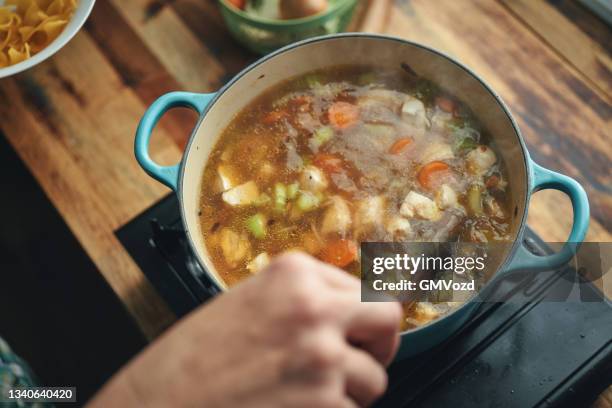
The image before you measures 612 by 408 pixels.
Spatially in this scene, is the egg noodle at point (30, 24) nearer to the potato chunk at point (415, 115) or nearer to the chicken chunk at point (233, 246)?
the chicken chunk at point (233, 246)

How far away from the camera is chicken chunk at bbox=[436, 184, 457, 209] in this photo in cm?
102

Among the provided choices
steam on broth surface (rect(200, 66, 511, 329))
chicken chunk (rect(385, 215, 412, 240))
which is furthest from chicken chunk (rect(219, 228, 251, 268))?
chicken chunk (rect(385, 215, 412, 240))

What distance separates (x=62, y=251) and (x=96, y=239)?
1.42ft

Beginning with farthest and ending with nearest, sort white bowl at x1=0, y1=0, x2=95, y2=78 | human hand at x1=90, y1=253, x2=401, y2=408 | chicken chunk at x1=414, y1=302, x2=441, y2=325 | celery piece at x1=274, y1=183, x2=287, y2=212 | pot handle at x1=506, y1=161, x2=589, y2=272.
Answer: white bowl at x1=0, y1=0, x2=95, y2=78
celery piece at x1=274, y1=183, x2=287, y2=212
chicken chunk at x1=414, y1=302, x2=441, y2=325
pot handle at x1=506, y1=161, x2=589, y2=272
human hand at x1=90, y1=253, x2=401, y2=408

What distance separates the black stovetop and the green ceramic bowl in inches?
21.0

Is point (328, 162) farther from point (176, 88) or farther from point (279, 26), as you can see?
point (176, 88)

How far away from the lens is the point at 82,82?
1.39 metres

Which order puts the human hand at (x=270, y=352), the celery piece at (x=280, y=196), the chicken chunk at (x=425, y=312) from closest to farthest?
the human hand at (x=270, y=352)
the chicken chunk at (x=425, y=312)
the celery piece at (x=280, y=196)

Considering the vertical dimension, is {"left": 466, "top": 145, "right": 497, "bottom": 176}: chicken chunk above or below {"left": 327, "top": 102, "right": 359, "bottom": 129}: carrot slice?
above

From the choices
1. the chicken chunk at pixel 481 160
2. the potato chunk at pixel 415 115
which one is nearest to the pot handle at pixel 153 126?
the potato chunk at pixel 415 115

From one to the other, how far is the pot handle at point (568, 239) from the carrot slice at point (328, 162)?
33 cm

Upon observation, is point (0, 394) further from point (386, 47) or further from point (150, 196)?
point (386, 47)

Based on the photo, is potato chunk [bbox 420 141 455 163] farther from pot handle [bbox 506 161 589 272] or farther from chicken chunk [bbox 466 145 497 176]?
pot handle [bbox 506 161 589 272]

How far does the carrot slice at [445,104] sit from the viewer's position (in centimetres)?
109
